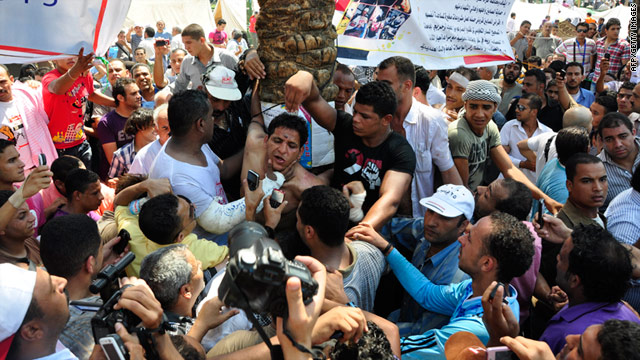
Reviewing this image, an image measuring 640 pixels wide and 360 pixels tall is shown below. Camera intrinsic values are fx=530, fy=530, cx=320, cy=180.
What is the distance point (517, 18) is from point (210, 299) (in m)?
23.1

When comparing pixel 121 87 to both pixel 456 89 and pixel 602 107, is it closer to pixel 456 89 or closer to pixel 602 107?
pixel 456 89

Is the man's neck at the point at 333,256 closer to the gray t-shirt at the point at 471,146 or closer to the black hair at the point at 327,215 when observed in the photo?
the black hair at the point at 327,215

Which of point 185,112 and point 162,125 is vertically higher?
point 185,112

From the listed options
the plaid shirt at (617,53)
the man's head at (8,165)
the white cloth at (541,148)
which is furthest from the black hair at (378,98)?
the plaid shirt at (617,53)

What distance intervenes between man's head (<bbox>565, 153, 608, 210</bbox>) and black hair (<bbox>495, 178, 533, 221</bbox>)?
415 mm

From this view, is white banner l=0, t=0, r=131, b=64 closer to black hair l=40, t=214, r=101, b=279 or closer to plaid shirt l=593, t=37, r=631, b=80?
black hair l=40, t=214, r=101, b=279

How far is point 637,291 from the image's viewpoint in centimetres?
293

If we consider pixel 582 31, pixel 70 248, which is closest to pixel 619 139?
pixel 70 248

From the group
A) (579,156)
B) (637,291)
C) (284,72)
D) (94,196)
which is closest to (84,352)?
(94,196)

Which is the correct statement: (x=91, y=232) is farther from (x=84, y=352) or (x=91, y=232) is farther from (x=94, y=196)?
(x=94, y=196)

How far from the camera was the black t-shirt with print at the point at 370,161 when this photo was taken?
3.39 meters

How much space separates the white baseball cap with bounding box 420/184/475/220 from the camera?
300 centimetres

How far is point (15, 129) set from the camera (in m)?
4.22

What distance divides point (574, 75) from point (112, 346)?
23.6 ft
